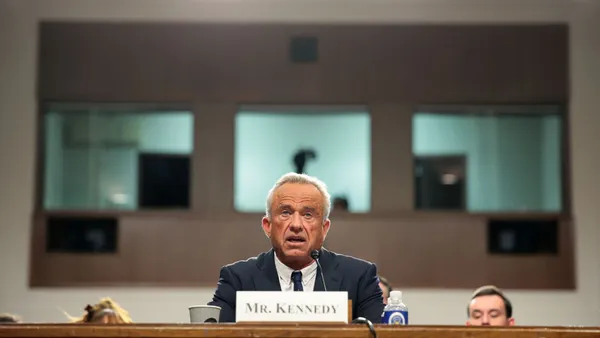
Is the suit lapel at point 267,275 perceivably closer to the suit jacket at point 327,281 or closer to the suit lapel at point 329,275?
the suit jacket at point 327,281

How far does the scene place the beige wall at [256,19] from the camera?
7.79 m

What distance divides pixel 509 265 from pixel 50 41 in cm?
401

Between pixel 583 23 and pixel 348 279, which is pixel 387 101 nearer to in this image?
pixel 583 23

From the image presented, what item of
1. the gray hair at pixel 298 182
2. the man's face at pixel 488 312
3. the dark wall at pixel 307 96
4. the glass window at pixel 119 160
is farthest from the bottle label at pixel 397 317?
the glass window at pixel 119 160

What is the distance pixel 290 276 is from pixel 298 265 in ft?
0.15

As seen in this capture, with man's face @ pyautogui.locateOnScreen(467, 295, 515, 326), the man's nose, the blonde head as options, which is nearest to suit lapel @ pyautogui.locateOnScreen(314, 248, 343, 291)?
the man's nose

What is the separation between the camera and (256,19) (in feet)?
25.9

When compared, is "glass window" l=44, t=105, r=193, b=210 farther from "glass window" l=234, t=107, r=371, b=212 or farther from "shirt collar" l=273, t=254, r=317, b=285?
"shirt collar" l=273, t=254, r=317, b=285

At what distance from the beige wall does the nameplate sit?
537 cm

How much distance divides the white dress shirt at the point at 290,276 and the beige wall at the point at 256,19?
14.5 feet

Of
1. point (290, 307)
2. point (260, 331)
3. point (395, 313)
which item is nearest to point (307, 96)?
point (395, 313)

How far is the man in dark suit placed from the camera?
3.35 m

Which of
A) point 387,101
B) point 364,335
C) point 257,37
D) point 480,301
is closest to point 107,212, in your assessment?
point 257,37

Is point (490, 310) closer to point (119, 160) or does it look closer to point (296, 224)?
point (296, 224)
